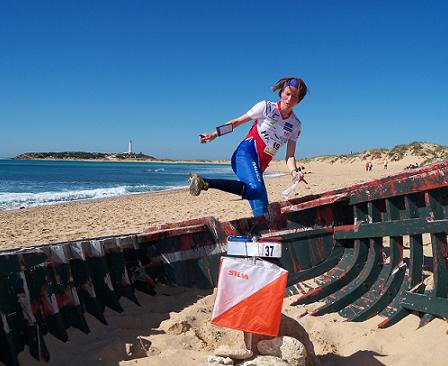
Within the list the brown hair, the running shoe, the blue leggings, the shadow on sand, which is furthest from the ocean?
the shadow on sand

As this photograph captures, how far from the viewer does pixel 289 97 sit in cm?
407

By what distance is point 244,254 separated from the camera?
232 cm

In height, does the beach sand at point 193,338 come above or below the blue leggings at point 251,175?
below

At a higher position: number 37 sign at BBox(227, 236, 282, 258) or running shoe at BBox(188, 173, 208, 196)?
running shoe at BBox(188, 173, 208, 196)

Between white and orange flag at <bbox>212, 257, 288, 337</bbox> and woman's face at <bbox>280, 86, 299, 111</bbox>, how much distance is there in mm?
2185

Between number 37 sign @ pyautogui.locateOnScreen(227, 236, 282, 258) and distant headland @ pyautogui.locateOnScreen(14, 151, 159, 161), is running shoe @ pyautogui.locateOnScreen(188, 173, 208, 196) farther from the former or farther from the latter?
distant headland @ pyautogui.locateOnScreen(14, 151, 159, 161)

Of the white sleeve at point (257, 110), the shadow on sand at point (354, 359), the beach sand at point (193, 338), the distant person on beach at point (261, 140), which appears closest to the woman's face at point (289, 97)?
the distant person on beach at point (261, 140)

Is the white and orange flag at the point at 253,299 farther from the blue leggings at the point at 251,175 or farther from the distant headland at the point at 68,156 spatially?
the distant headland at the point at 68,156

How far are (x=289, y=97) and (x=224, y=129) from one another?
2.18 feet

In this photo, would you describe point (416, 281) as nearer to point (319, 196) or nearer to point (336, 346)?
point (336, 346)

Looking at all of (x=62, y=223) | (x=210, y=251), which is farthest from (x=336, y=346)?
(x=62, y=223)

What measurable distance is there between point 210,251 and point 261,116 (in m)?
1.37

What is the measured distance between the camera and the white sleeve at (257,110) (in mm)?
4199

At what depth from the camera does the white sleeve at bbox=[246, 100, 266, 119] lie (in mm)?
4199
